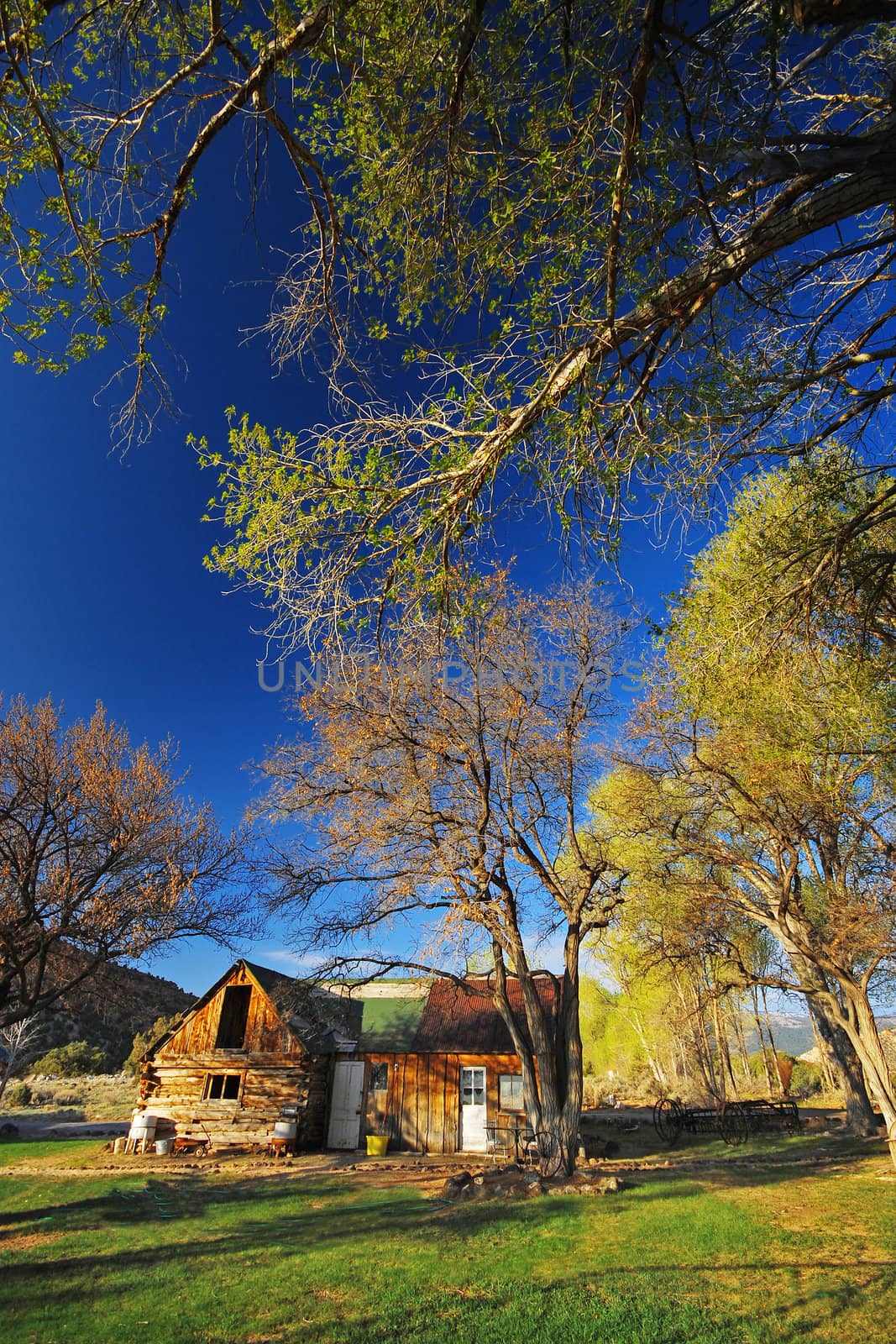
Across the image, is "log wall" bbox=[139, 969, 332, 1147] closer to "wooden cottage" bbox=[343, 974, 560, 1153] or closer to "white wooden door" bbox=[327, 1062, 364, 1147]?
"white wooden door" bbox=[327, 1062, 364, 1147]

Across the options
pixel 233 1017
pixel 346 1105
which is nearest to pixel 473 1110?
pixel 346 1105

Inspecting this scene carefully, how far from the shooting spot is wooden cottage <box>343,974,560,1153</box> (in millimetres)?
23484

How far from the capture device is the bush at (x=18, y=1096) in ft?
116

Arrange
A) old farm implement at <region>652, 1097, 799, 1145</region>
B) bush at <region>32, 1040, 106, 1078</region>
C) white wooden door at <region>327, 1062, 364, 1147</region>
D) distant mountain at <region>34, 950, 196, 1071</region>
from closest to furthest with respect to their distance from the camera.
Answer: old farm implement at <region>652, 1097, 799, 1145</region>, white wooden door at <region>327, 1062, 364, 1147</region>, bush at <region>32, 1040, 106, 1078</region>, distant mountain at <region>34, 950, 196, 1071</region>

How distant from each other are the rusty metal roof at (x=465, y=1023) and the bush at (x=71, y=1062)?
28610 millimetres

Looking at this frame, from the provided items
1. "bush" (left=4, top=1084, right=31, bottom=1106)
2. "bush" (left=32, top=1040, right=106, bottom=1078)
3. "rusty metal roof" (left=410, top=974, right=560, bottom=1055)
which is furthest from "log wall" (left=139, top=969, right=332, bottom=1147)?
"bush" (left=32, top=1040, right=106, bottom=1078)

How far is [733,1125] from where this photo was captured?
2447 cm

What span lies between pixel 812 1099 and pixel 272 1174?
1559 inches

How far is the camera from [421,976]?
55.0 feet

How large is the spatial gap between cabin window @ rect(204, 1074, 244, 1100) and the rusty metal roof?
647 cm

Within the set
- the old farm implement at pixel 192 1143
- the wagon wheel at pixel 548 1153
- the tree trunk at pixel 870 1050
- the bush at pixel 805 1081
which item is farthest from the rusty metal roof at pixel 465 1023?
the bush at pixel 805 1081

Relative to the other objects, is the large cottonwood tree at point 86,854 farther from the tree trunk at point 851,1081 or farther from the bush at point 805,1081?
the bush at point 805,1081

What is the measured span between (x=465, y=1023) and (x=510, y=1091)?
3.01 metres

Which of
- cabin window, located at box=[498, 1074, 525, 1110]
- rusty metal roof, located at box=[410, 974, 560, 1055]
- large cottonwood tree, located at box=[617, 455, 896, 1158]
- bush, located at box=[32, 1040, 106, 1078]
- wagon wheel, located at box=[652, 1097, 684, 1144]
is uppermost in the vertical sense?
large cottonwood tree, located at box=[617, 455, 896, 1158]
